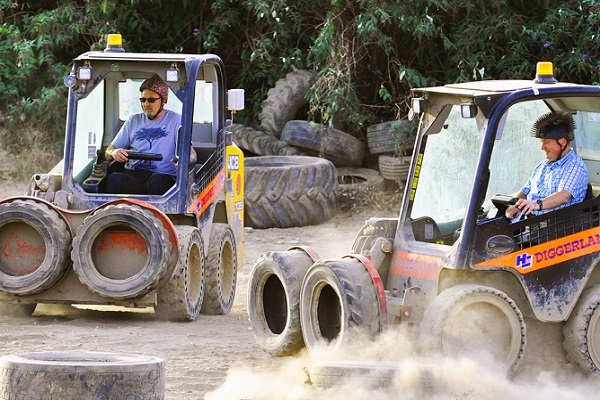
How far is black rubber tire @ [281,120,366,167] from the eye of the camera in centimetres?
1611

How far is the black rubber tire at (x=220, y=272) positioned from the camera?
10.7 meters

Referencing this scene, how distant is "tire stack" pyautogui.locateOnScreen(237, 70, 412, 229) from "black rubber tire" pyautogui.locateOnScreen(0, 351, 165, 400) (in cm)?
876

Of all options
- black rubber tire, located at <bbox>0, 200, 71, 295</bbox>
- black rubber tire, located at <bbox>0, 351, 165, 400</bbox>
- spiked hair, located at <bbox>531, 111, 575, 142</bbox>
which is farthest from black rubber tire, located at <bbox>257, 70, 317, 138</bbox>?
black rubber tire, located at <bbox>0, 351, 165, 400</bbox>

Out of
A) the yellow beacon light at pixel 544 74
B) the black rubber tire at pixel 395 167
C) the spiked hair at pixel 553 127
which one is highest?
the yellow beacon light at pixel 544 74

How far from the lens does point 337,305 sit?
300 inches

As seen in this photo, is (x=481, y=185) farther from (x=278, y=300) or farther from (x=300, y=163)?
(x=300, y=163)

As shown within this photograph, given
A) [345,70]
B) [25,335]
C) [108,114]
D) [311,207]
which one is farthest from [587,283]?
[345,70]

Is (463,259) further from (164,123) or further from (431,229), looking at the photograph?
(164,123)

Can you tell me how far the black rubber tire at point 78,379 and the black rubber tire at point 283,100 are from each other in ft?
34.9

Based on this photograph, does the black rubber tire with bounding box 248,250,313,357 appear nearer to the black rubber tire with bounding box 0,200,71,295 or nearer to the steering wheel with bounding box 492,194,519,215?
the steering wheel with bounding box 492,194,519,215

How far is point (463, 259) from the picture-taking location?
7.25 m

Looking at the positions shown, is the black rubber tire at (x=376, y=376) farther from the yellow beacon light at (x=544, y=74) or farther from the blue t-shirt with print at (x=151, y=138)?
the blue t-shirt with print at (x=151, y=138)

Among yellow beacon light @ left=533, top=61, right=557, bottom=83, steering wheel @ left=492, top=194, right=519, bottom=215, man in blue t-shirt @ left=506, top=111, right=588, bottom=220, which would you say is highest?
yellow beacon light @ left=533, top=61, right=557, bottom=83

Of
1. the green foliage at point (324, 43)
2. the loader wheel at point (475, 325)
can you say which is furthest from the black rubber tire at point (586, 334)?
the green foliage at point (324, 43)
